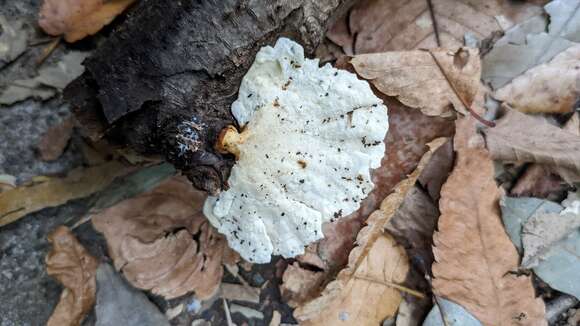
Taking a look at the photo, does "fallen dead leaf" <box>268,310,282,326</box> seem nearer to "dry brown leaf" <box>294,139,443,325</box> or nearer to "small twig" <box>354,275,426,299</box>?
"dry brown leaf" <box>294,139,443,325</box>

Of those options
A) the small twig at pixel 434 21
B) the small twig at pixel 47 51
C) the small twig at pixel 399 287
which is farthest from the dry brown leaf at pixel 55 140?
the small twig at pixel 434 21

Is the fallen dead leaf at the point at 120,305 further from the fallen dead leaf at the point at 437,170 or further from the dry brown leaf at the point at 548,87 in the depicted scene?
the dry brown leaf at the point at 548,87

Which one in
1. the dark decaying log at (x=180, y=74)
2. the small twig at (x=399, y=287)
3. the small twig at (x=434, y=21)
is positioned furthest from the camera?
the small twig at (x=434, y=21)

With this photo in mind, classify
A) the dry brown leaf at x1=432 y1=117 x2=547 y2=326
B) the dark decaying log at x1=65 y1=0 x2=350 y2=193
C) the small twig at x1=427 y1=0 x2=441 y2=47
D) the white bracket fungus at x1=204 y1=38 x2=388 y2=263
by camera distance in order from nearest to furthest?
the dark decaying log at x1=65 y1=0 x2=350 y2=193, the white bracket fungus at x1=204 y1=38 x2=388 y2=263, the dry brown leaf at x1=432 y1=117 x2=547 y2=326, the small twig at x1=427 y1=0 x2=441 y2=47

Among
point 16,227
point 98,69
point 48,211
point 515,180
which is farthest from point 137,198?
point 515,180

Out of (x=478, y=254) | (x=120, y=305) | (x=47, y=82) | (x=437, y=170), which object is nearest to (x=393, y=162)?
(x=437, y=170)

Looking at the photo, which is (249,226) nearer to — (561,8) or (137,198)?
(137,198)

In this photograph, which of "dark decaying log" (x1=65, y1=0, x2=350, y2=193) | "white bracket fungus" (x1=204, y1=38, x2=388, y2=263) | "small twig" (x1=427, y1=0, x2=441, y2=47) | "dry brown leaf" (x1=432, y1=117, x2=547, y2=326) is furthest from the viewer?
"small twig" (x1=427, y1=0, x2=441, y2=47)

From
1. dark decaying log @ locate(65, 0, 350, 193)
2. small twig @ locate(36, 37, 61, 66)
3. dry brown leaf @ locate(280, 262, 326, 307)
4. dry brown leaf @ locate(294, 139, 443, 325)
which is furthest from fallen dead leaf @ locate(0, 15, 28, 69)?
dry brown leaf @ locate(294, 139, 443, 325)
